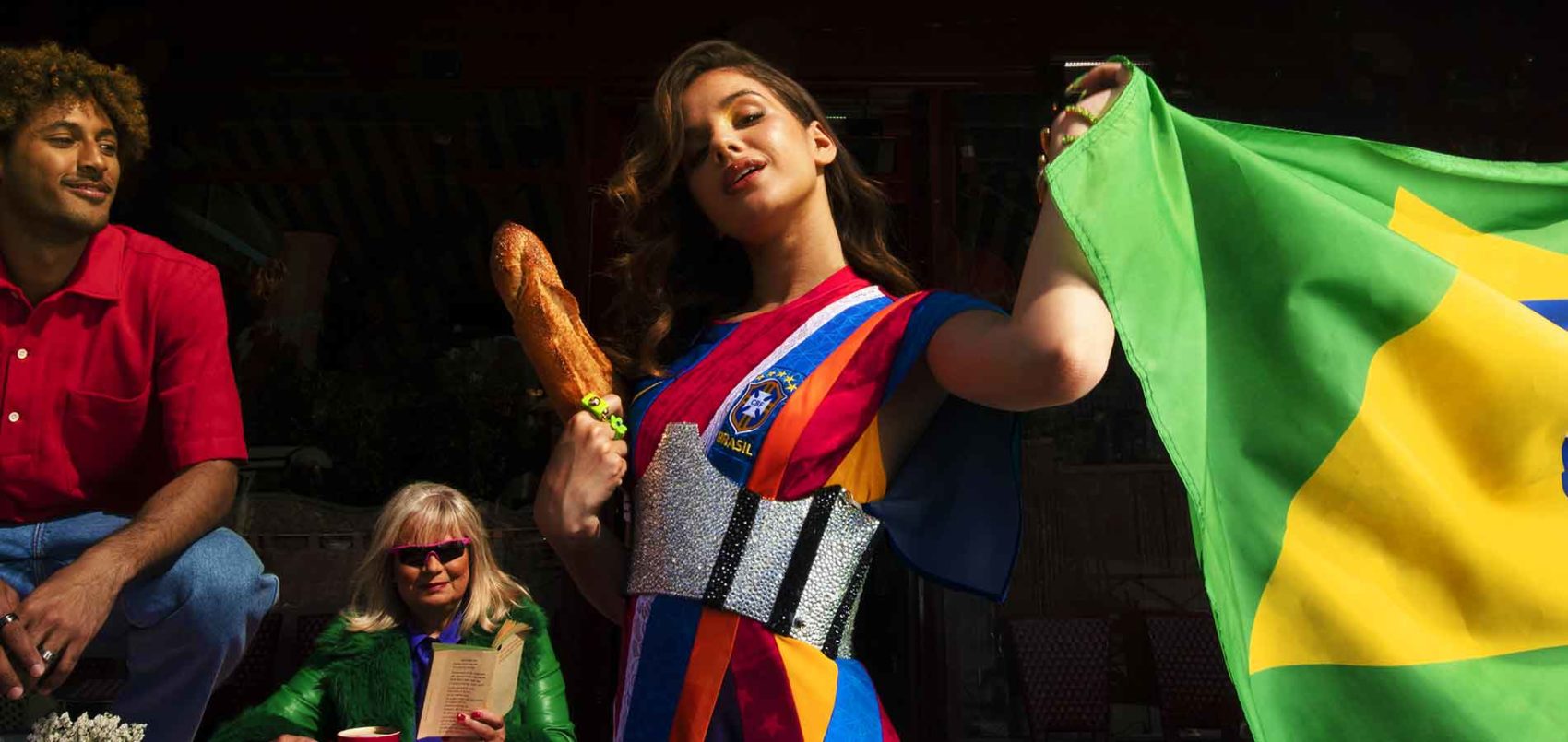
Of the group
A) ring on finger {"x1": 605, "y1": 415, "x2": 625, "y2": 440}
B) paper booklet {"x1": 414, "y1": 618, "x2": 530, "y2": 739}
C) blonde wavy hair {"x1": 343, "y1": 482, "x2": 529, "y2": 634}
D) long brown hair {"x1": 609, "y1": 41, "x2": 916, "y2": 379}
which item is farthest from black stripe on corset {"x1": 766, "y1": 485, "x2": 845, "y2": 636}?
blonde wavy hair {"x1": 343, "y1": 482, "x2": 529, "y2": 634}

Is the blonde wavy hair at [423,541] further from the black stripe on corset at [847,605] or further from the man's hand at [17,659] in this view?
the black stripe on corset at [847,605]

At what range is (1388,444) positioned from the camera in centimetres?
202

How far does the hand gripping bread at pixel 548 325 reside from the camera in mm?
2260

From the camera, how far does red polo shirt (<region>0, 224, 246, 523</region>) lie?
104 inches

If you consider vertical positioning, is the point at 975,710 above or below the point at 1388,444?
below

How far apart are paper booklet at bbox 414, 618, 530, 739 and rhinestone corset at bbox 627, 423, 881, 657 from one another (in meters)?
1.09

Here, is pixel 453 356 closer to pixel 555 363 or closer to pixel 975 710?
pixel 975 710

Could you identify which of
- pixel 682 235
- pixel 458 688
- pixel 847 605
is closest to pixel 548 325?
pixel 682 235

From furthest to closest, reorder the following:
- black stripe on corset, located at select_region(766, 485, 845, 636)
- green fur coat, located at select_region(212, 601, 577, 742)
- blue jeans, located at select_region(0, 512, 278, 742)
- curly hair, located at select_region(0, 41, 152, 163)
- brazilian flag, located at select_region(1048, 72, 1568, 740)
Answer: green fur coat, located at select_region(212, 601, 577, 742) < curly hair, located at select_region(0, 41, 152, 163) < blue jeans, located at select_region(0, 512, 278, 742) < black stripe on corset, located at select_region(766, 485, 845, 636) < brazilian flag, located at select_region(1048, 72, 1568, 740)

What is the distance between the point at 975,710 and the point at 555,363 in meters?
2.43

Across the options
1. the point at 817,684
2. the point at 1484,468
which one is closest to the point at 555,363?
the point at 817,684

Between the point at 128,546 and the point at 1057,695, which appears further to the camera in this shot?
the point at 1057,695

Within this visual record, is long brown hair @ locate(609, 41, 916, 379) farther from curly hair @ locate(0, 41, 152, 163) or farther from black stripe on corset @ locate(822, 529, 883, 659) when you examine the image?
curly hair @ locate(0, 41, 152, 163)

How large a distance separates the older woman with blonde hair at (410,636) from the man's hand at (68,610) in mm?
818
